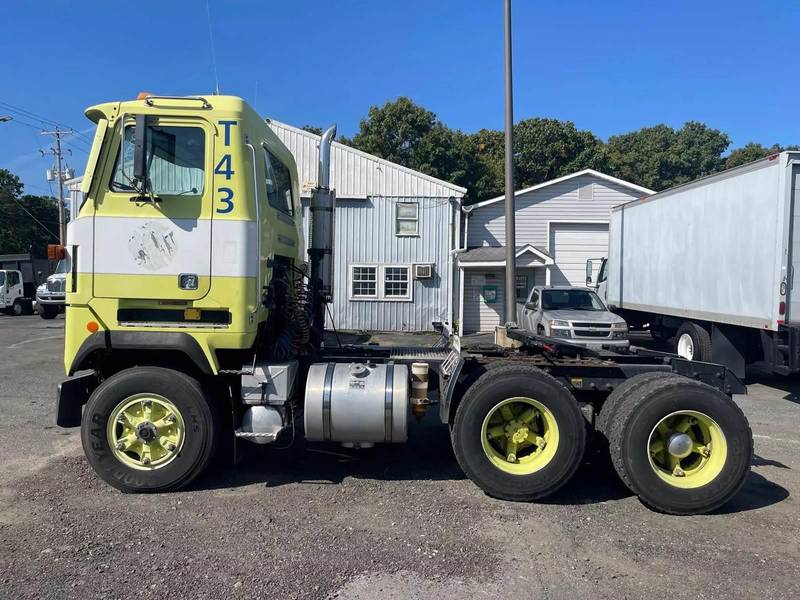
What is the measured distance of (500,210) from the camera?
20188 millimetres

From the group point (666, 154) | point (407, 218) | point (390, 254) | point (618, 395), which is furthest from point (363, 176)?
point (666, 154)

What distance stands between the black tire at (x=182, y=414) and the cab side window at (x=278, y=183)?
187cm

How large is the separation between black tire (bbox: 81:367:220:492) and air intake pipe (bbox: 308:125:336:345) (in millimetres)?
1838

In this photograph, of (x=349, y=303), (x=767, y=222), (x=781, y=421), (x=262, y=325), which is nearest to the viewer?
(x=262, y=325)

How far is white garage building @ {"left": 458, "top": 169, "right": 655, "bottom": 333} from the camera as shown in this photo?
19.8 m

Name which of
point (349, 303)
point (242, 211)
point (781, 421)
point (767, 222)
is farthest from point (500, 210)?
point (242, 211)

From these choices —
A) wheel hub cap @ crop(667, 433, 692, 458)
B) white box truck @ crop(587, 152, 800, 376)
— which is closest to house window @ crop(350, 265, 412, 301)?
white box truck @ crop(587, 152, 800, 376)

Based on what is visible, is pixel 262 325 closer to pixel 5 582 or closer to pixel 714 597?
pixel 5 582

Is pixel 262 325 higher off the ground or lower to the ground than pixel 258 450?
higher

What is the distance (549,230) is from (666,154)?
32.7m

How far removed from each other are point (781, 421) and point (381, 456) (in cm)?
579

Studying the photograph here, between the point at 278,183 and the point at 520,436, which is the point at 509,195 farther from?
the point at 520,436

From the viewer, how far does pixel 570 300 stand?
13.2 m

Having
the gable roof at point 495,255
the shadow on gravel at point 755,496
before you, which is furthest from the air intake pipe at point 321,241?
the gable roof at point 495,255
